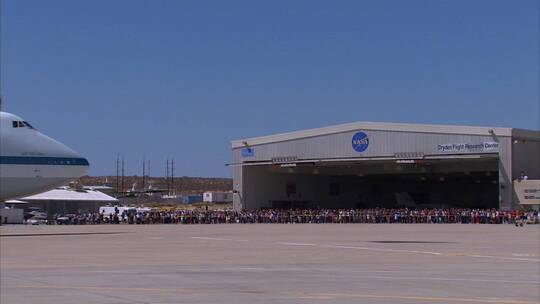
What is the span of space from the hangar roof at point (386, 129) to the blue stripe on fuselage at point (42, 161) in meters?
33.1

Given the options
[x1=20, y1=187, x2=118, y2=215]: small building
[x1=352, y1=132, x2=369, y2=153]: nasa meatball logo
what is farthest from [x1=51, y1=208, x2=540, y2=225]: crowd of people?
[x1=20, y1=187, x2=118, y2=215]: small building

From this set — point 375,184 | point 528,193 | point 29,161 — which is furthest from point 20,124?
point 375,184

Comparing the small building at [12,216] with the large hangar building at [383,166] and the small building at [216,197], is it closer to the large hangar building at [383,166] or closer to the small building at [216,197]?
the large hangar building at [383,166]

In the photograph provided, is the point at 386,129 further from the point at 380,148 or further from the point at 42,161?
the point at 42,161

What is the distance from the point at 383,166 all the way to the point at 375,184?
17.8 metres

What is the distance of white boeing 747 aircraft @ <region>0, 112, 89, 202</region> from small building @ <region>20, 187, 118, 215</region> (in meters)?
30.6

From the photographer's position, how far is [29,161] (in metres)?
45.1

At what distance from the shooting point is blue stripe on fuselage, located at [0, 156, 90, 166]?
44.7 metres
